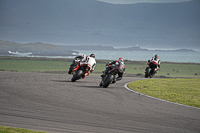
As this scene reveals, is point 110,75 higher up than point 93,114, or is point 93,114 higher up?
point 110,75

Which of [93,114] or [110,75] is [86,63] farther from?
[93,114]

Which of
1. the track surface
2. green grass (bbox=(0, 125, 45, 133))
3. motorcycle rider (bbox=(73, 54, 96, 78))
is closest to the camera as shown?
green grass (bbox=(0, 125, 45, 133))

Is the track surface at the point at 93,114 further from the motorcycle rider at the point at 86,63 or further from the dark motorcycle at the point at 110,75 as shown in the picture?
the motorcycle rider at the point at 86,63

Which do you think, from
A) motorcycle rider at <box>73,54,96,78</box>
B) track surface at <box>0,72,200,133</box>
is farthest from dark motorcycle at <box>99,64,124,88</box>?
track surface at <box>0,72,200,133</box>

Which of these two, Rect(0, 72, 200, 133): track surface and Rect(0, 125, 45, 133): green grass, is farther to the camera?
Rect(0, 72, 200, 133): track surface

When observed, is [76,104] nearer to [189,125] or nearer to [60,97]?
[60,97]

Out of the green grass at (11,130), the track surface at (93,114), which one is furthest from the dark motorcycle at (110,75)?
the green grass at (11,130)

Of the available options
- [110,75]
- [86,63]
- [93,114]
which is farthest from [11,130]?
[86,63]

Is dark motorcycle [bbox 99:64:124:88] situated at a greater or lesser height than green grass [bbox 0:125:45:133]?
greater

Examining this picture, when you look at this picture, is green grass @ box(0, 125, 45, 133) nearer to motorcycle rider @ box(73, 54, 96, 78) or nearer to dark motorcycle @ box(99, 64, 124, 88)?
dark motorcycle @ box(99, 64, 124, 88)

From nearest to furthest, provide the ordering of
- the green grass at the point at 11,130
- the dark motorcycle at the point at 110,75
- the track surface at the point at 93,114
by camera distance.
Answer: the green grass at the point at 11,130 → the track surface at the point at 93,114 → the dark motorcycle at the point at 110,75

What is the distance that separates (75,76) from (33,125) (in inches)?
539

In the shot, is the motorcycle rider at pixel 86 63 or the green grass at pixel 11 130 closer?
the green grass at pixel 11 130

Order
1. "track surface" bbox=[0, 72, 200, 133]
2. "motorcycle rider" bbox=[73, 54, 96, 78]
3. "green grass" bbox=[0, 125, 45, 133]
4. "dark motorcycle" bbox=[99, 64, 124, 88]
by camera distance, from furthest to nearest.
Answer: "motorcycle rider" bbox=[73, 54, 96, 78]
"dark motorcycle" bbox=[99, 64, 124, 88]
"track surface" bbox=[0, 72, 200, 133]
"green grass" bbox=[0, 125, 45, 133]
